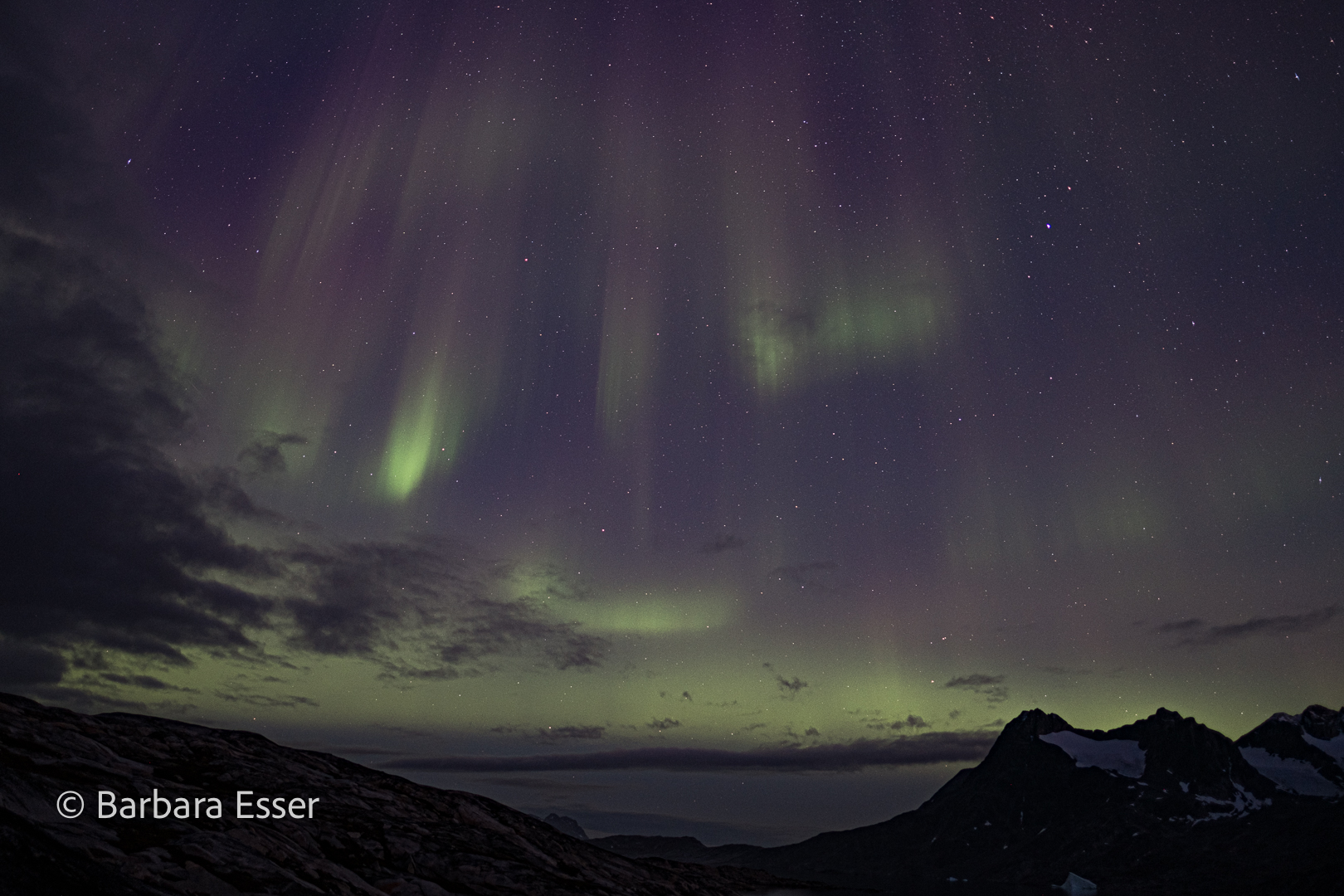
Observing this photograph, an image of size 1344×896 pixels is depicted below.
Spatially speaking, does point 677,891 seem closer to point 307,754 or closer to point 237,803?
point 307,754

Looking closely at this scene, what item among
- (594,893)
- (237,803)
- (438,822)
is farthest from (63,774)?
(594,893)

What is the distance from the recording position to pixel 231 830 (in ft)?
224

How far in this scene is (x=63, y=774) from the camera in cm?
6419

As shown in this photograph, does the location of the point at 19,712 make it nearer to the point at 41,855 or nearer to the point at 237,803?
the point at 237,803

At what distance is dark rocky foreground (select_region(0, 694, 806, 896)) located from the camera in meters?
45.6

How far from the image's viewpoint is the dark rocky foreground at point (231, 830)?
45.6 metres

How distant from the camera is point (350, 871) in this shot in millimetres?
75062

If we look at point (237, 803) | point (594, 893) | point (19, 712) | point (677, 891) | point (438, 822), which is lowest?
point (677, 891)

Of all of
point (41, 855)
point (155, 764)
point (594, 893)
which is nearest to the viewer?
point (41, 855)

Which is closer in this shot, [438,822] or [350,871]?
[350,871]

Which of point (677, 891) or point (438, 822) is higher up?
point (438, 822)

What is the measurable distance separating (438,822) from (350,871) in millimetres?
→ 50089

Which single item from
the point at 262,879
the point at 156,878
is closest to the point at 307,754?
the point at 262,879

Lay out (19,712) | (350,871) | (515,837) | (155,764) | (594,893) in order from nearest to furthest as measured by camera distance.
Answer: (350,871) → (19,712) → (155,764) → (594,893) → (515,837)
